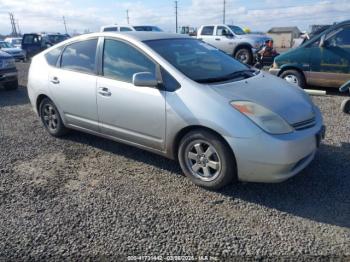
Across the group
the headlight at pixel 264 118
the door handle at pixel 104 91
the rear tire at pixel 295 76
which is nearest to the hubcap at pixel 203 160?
the headlight at pixel 264 118

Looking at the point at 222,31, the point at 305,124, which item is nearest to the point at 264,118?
the point at 305,124

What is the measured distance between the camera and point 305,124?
3.26m

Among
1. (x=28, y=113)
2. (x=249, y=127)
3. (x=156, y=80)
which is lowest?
(x=28, y=113)

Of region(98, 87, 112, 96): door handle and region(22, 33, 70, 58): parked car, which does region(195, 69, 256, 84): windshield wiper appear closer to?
region(98, 87, 112, 96): door handle

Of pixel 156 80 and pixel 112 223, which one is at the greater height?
pixel 156 80

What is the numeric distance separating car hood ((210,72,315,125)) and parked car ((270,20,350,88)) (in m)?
4.26

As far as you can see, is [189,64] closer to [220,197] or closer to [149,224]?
[220,197]

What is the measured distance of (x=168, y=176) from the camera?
150 inches

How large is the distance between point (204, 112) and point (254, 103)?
1.62 feet

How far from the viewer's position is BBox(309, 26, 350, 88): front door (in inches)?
282

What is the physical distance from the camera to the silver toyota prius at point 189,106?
3051 mm

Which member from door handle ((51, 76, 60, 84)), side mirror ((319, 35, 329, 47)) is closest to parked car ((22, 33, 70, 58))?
door handle ((51, 76, 60, 84))

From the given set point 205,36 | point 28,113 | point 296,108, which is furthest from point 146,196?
point 205,36

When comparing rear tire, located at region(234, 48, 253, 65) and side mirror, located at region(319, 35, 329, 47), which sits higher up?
side mirror, located at region(319, 35, 329, 47)
